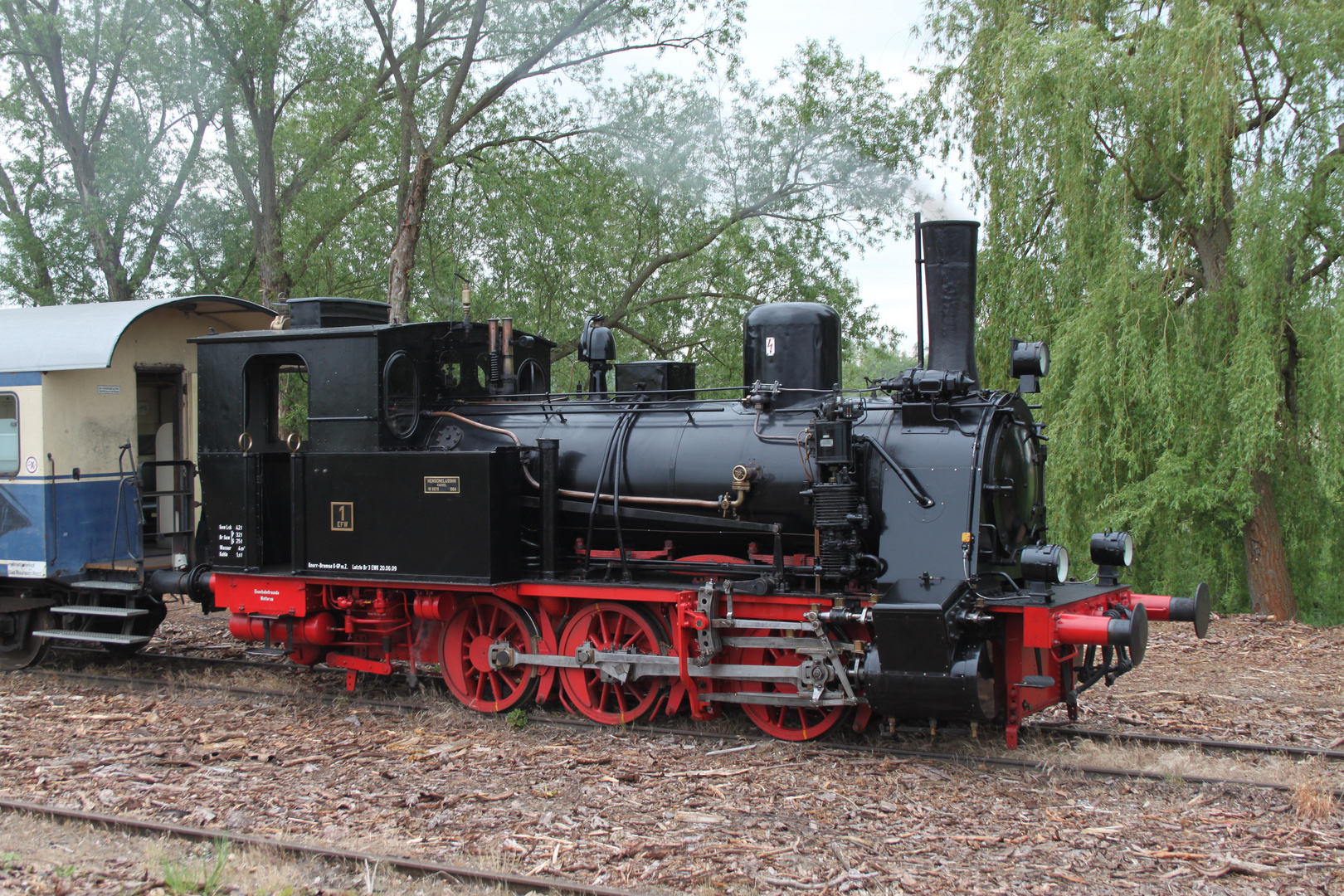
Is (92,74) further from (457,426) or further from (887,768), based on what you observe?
(887,768)

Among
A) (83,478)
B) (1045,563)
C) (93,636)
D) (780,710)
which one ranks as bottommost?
(780,710)

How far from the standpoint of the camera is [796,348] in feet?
22.7

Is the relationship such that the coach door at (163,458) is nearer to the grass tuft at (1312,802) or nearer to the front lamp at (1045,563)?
the front lamp at (1045,563)

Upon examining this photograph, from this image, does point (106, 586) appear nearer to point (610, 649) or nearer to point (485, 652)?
point (485, 652)

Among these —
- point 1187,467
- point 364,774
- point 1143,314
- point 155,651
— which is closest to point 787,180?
point 1143,314

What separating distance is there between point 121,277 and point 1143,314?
16.5 meters

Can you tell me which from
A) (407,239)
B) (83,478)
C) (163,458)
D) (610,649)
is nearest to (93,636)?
(83,478)

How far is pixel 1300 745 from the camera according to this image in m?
6.24

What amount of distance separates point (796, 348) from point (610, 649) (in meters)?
2.46

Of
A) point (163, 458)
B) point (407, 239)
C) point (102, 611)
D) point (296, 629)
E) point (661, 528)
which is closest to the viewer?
point (661, 528)

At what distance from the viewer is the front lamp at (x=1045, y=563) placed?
592 centimetres

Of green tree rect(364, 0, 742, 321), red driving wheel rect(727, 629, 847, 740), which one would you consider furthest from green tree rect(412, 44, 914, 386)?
red driving wheel rect(727, 629, 847, 740)

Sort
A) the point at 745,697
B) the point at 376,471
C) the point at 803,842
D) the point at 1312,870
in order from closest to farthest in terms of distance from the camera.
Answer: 1. the point at 1312,870
2. the point at 803,842
3. the point at 745,697
4. the point at 376,471

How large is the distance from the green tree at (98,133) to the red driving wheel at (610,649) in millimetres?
12992
